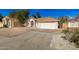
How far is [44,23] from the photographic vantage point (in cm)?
163

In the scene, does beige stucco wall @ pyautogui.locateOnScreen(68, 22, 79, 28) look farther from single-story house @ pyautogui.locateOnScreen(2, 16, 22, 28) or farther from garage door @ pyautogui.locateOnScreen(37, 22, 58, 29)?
single-story house @ pyautogui.locateOnScreen(2, 16, 22, 28)

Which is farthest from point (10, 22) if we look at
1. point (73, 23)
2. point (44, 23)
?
point (73, 23)

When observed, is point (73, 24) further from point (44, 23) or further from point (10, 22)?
point (10, 22)

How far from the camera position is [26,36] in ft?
→ 5.37

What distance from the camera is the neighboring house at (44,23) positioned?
5.34 feet

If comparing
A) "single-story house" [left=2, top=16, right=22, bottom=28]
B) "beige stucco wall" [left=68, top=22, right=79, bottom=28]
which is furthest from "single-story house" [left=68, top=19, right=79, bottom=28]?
"single-story house" [left=2, top=16, right=22, bottom=28]

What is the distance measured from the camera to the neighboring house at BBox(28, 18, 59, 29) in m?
1.63

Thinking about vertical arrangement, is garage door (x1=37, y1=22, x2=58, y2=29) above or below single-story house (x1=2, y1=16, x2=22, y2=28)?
below

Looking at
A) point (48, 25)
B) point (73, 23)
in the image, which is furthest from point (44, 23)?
point (73, 23)

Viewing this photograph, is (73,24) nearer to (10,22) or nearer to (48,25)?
(48,25)

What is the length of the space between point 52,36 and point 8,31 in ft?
1.69
